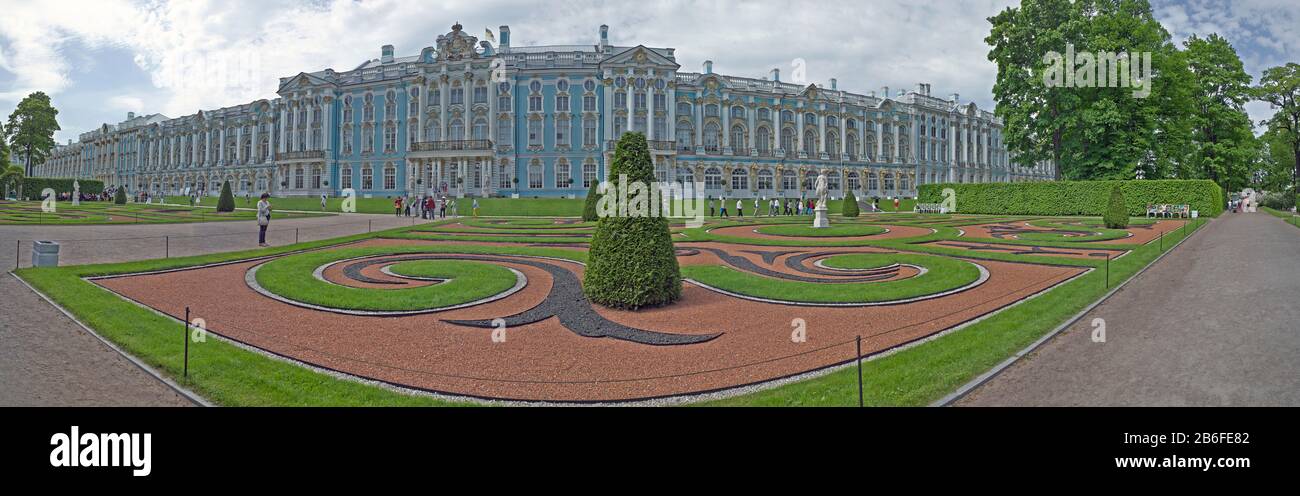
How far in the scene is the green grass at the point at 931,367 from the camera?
19.5ft

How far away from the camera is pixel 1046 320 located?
29.9 feet

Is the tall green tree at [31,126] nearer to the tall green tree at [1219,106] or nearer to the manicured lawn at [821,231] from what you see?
the manicured lawn at [821,231]

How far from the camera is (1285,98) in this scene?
168 feet

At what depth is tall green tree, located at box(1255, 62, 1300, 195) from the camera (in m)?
50.0

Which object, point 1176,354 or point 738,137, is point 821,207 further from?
point 738,137

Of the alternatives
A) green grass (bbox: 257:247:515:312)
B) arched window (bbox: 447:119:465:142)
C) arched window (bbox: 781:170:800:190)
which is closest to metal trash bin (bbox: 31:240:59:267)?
green grass (bbox: 257:247:515:312)

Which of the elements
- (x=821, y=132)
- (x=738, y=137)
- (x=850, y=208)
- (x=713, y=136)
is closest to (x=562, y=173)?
(x=713, y=136)

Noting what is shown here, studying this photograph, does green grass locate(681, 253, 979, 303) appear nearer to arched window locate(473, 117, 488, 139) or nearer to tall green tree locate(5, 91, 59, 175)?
arched window locate(473, 117, 488, 139)

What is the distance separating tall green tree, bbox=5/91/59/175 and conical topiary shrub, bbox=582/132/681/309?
89.0 meters

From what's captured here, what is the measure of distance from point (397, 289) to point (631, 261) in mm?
5080

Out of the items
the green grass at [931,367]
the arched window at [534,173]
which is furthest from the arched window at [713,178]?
the green grass at [931,367]
